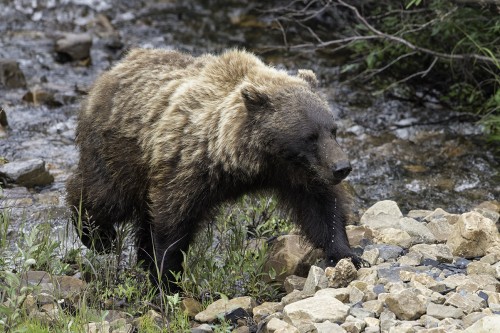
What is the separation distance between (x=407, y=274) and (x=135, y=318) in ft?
5.77

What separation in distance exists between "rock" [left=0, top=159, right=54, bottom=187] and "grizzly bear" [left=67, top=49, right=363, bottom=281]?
1.89m

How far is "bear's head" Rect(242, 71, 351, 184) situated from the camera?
16.9ft

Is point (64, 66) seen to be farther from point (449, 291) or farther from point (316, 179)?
point (449, 291)

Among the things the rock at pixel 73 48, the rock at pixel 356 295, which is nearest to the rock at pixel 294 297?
the rock at pixel 356 295

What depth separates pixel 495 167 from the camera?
29.6 feet

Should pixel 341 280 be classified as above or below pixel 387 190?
A: above

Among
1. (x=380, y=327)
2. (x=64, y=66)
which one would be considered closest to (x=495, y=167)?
(x=380, y=327)

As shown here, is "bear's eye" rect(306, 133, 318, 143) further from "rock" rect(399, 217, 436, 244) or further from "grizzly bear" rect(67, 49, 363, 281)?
"rock" rect(399, 217, 436, 244)

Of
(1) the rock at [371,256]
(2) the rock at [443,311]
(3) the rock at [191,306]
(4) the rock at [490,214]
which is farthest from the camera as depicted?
(4) the rock at [490,214]

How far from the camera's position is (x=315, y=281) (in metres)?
5.21

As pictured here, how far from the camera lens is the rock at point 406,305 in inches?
179

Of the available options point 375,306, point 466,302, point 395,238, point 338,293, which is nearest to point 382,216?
point 395,238

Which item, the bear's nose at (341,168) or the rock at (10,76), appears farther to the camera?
the rock at (10,76)

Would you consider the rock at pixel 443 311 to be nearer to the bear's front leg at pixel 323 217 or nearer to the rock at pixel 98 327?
the bear's front leg at pixel 323 217
